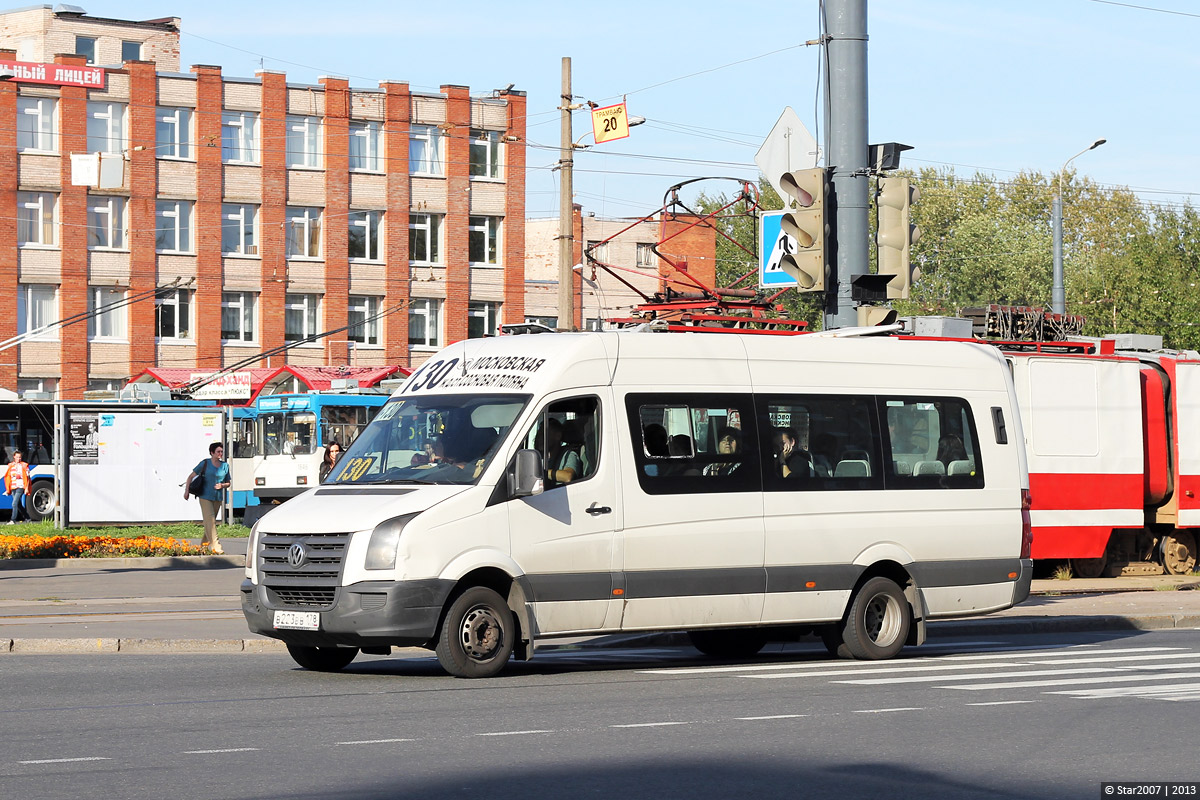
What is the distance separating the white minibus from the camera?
1231 centimetres

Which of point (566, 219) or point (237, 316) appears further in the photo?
point (237, 316)

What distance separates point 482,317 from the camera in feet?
228

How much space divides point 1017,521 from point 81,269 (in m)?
51.3

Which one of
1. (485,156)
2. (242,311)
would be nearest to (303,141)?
(242,311)

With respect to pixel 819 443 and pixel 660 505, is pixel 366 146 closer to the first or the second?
pixel 819 443

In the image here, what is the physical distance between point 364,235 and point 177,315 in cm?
814

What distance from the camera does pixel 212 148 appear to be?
207ft

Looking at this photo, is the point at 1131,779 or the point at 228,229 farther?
the point at 228,229

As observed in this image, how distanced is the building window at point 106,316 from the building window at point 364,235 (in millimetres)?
9373

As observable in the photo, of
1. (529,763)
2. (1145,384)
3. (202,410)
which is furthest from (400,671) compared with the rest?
(202,410)

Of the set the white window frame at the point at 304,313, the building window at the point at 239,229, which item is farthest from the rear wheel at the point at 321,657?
the white window frame at the point at 304,313

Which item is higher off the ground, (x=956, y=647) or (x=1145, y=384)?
(x=1145, y=384)

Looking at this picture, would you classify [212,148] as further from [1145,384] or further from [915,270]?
[915,270]

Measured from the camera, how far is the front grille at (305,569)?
12.2 meters
